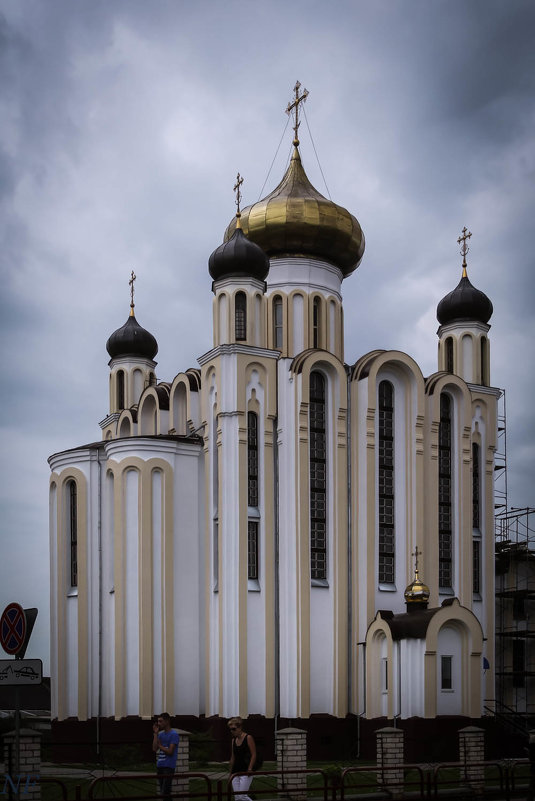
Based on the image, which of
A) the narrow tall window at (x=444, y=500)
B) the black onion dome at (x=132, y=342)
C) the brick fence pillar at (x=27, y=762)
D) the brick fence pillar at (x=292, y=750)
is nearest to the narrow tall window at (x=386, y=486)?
the narrow tall window at (x=444, y=500)

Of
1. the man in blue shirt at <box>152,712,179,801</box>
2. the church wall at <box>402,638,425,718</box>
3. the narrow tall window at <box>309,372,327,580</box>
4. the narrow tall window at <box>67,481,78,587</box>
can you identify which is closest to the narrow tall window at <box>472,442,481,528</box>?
the narrow tall window at <box>309,372,327,580</box>

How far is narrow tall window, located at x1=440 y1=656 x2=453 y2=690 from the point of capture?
25.4 meters

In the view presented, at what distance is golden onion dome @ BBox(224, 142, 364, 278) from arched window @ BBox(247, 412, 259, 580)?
5.85 m

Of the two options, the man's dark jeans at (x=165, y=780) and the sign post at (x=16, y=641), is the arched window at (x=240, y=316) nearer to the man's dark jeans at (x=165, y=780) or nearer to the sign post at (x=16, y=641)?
the man's dark jeans at (x=165, y=780)

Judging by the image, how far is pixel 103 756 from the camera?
2344 centimetres

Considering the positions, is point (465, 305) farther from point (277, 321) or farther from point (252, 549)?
point (252, 549)

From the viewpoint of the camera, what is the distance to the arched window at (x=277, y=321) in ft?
97.9

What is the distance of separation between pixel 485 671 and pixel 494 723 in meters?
1.82

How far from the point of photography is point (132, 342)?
33.8 metres

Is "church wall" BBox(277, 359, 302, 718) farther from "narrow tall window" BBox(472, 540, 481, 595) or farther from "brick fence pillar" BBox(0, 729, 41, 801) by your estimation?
"brick fence pillar" BBox(0, 729, 41, 801)

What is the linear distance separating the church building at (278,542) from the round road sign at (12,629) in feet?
44.1

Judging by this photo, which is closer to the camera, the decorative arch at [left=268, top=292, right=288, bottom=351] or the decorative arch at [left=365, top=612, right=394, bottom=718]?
the decorative arch at [left=365, top=612, right=394, bottom=718]

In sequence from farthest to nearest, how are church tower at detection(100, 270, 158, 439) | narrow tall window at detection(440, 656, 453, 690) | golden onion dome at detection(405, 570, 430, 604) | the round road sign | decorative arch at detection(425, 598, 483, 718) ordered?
1. church tower at detection(100, 270, 158, 439)
2. golden onion dome at detection(405, 570, 430, 604)
3. narrow tall window at detection(440, 656, 453, 690)
4. decorative arch at detection(425, 598, 483, 718)
5. the round road sign

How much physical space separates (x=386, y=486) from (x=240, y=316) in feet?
18.2
